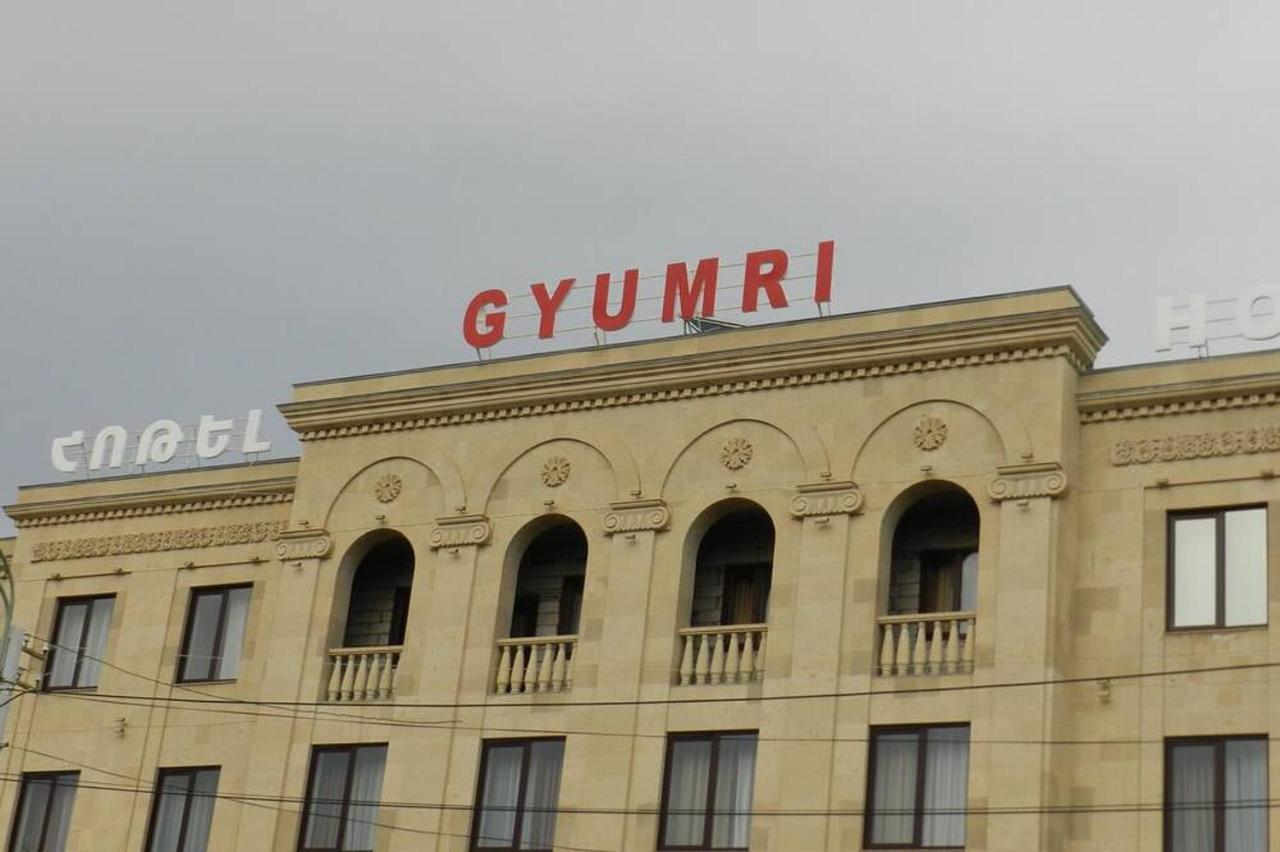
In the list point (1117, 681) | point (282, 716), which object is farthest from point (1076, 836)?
point (282, 716)

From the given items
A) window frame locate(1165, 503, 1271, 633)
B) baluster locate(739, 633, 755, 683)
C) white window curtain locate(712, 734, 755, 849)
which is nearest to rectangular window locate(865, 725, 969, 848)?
white window curtain locate(712, 734, 755, 849)

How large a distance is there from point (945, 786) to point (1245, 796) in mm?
5186

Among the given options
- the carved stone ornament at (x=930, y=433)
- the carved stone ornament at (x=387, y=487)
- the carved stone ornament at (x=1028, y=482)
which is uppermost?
the carved stone ornament at (x=930, y=433)

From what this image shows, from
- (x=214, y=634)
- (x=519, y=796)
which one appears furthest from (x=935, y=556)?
(x=214, y=634)

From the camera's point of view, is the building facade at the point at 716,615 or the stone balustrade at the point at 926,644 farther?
the stone balustrade at the point at 926,644

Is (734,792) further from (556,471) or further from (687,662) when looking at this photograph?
(556,471)

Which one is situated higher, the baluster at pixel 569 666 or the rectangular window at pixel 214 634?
the rectangular window at pixel 214 634

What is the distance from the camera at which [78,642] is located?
166 feet

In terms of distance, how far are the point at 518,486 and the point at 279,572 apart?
6.66 metres

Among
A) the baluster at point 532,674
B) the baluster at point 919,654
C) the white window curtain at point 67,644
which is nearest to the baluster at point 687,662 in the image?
the baluster at point 532,674

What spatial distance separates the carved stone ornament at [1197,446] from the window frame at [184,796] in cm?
2073

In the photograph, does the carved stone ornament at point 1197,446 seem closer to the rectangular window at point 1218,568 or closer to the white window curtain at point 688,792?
the rectangular window at point 1218,568

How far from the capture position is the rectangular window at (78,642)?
50.0 metres

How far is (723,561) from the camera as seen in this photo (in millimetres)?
43906
